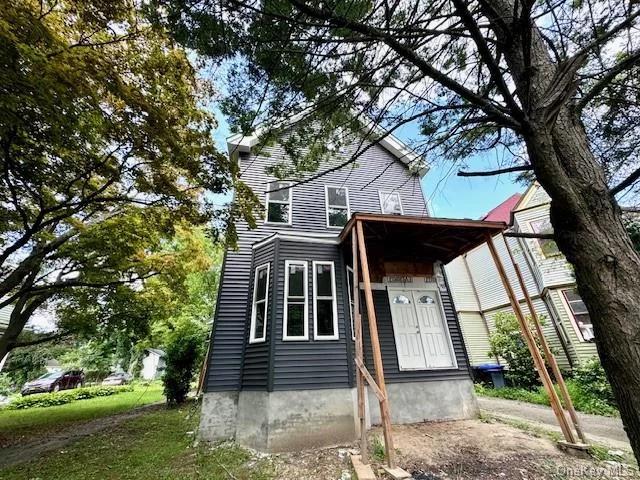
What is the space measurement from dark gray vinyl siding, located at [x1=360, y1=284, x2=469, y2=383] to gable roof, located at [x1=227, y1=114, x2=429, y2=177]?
137 inches

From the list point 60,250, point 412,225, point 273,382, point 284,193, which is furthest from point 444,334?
point 60,250

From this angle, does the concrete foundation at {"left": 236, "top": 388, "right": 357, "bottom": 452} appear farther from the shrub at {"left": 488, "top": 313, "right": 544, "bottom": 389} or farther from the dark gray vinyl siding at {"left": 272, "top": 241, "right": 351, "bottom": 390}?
the shrub at {"left": 488, "top": 313, "right": 544, "bottom": 389}

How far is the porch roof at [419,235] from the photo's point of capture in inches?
230

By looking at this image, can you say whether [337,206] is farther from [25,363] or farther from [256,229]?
[25,363]

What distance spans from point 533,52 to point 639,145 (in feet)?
6.28

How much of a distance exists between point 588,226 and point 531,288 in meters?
12.8

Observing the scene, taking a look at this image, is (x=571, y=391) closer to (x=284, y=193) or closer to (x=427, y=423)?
(x=427, y=423)

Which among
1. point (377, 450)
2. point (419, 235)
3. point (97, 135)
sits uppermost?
point (97, 135)

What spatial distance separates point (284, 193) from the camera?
926 centimetres

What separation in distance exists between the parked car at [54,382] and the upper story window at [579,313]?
88.3 ft

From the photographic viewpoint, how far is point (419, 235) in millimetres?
6977

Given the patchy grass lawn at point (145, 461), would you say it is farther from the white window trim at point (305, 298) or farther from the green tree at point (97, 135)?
the green tree at point (97, 135)

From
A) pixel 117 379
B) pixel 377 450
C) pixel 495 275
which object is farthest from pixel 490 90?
pixel 117 379
